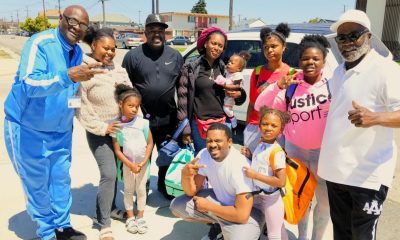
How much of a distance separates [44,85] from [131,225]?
1.58m

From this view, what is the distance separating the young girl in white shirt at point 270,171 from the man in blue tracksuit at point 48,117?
133cm

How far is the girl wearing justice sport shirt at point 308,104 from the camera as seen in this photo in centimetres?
262

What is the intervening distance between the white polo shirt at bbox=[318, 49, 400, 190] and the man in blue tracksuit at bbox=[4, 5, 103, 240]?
1680mm

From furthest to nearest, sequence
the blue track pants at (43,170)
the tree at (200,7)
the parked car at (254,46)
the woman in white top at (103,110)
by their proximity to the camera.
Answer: the tree at (200,7), the parked car at (254,46), the woman in white top at (103,110), the blue track pants at (43,170)

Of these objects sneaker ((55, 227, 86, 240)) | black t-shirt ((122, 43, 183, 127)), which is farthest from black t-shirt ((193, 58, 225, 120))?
sneaker ((55, 227, 86, 240))

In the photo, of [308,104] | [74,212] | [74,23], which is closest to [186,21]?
[74,212]

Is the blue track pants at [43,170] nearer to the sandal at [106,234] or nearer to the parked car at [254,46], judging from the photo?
the sandal at [106,234]

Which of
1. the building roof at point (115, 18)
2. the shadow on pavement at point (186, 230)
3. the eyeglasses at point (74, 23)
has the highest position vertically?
the building roof at point (115, 18)

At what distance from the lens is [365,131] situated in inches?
82.5

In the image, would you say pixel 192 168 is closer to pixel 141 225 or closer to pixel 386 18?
pixel 141 225

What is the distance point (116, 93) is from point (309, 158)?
1.75 m

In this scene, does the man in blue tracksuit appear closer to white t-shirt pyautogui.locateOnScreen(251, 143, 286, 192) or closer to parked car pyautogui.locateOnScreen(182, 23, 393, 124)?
white t-shirt pyautogui.locateOnScreen(251, 143, 286, 192)

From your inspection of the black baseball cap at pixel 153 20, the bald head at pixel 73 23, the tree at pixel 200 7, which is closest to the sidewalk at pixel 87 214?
the bald head at pixel 73 23

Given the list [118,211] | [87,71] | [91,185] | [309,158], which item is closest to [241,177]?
[309,158]
